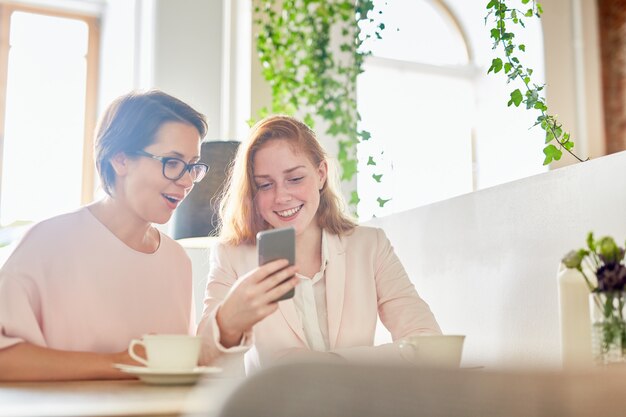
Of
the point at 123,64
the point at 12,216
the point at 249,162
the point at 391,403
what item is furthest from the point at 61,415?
the point at 12,216

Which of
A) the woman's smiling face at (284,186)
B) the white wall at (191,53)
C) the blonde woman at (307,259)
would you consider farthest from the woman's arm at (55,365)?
the white wall at (191,53)

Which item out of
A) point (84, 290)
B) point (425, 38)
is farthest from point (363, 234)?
point (425, 38)

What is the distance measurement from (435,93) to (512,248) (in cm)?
314

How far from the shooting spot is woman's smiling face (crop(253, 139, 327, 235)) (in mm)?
1803

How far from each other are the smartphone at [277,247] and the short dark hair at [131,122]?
0.58 meters

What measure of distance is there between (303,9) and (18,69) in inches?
73.1

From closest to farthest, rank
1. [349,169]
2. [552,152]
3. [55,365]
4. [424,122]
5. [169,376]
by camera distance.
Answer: [169,376] < [55,365] < [552,152] < [349,169] < [424,122]

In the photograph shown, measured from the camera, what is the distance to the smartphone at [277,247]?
1.26 m

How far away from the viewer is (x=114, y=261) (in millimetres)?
1612

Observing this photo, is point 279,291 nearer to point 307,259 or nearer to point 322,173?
point 307,259

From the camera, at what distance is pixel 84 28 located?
4203 millimetres

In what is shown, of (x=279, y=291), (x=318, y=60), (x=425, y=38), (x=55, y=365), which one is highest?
(x=425, y=38)

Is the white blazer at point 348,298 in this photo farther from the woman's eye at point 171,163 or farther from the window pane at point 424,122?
the window pane at point 424,122

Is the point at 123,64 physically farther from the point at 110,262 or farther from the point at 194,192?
the point at 110,262
